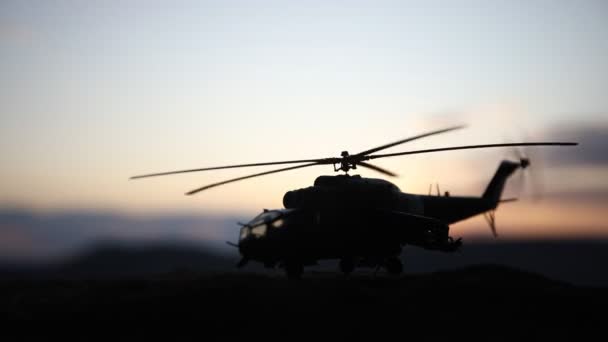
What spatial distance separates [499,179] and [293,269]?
18.8 metres

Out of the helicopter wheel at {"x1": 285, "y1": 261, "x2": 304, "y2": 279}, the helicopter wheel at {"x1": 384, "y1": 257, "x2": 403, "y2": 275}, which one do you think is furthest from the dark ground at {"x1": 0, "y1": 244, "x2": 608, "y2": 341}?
the helicopter wheel at {"x1": 384, "y1": 257, "x2": 403, "y2": 275}

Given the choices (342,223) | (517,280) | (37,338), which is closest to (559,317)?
(517,280)

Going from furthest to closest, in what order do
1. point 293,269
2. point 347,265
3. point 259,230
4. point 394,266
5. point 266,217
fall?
point 394,266, point 347,265, point 293,269, point 266,217, point 259,230

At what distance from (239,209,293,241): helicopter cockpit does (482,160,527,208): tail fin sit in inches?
659

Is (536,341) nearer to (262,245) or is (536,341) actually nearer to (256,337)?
(256,337)

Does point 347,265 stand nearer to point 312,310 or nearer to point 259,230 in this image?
point 259,230

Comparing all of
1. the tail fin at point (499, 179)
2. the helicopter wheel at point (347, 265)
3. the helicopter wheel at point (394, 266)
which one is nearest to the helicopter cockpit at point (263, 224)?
the helicopter wheel at point (347, 265)

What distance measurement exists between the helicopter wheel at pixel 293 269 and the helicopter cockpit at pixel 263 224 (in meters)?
1.62

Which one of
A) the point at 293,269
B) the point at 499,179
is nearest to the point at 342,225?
the point at 293,269

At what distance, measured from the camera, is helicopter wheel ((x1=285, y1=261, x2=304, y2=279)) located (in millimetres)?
23172

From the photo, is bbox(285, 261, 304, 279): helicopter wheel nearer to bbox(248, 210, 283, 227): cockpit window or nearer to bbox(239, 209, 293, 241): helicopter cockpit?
bbox(239, 209, 293, 241): helicopter cockpit

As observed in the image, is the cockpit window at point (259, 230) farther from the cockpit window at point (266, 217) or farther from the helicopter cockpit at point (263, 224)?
the cockpit window at point (266, 217)

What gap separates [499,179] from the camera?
121ft

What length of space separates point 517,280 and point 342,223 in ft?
24.2
